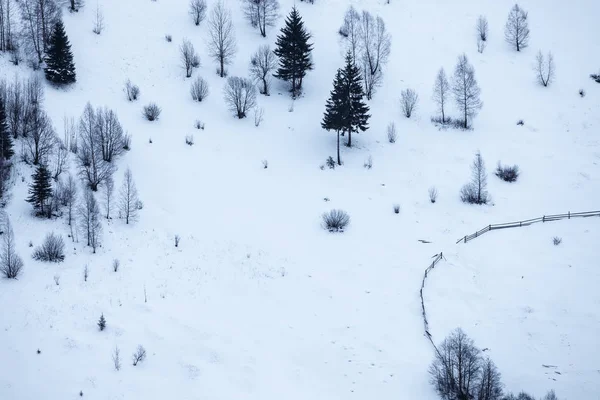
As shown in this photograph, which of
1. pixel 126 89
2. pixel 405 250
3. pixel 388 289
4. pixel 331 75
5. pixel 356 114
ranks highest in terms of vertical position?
pixel 331 75

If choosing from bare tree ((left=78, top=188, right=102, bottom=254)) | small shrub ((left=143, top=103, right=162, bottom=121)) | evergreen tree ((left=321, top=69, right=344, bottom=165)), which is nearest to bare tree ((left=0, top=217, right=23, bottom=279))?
bare tree ((left=78, top=188, right=102, bottom=254))

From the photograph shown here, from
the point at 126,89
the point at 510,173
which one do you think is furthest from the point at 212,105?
the point at 510,173

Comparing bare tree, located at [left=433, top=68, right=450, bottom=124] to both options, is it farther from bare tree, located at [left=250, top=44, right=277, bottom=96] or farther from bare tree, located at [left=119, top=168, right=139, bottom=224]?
bare tree, located at [left=119, top=168, right=139, bottom=224]

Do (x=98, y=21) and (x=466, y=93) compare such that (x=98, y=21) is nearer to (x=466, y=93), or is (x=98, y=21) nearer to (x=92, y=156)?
(x=92, y=156)

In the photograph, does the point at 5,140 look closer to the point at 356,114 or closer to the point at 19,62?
the point at 19,62

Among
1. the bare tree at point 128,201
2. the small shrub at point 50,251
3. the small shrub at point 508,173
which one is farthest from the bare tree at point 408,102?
the small shrub at point 50,251

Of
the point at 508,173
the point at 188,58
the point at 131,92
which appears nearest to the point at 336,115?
the point at 508,173
